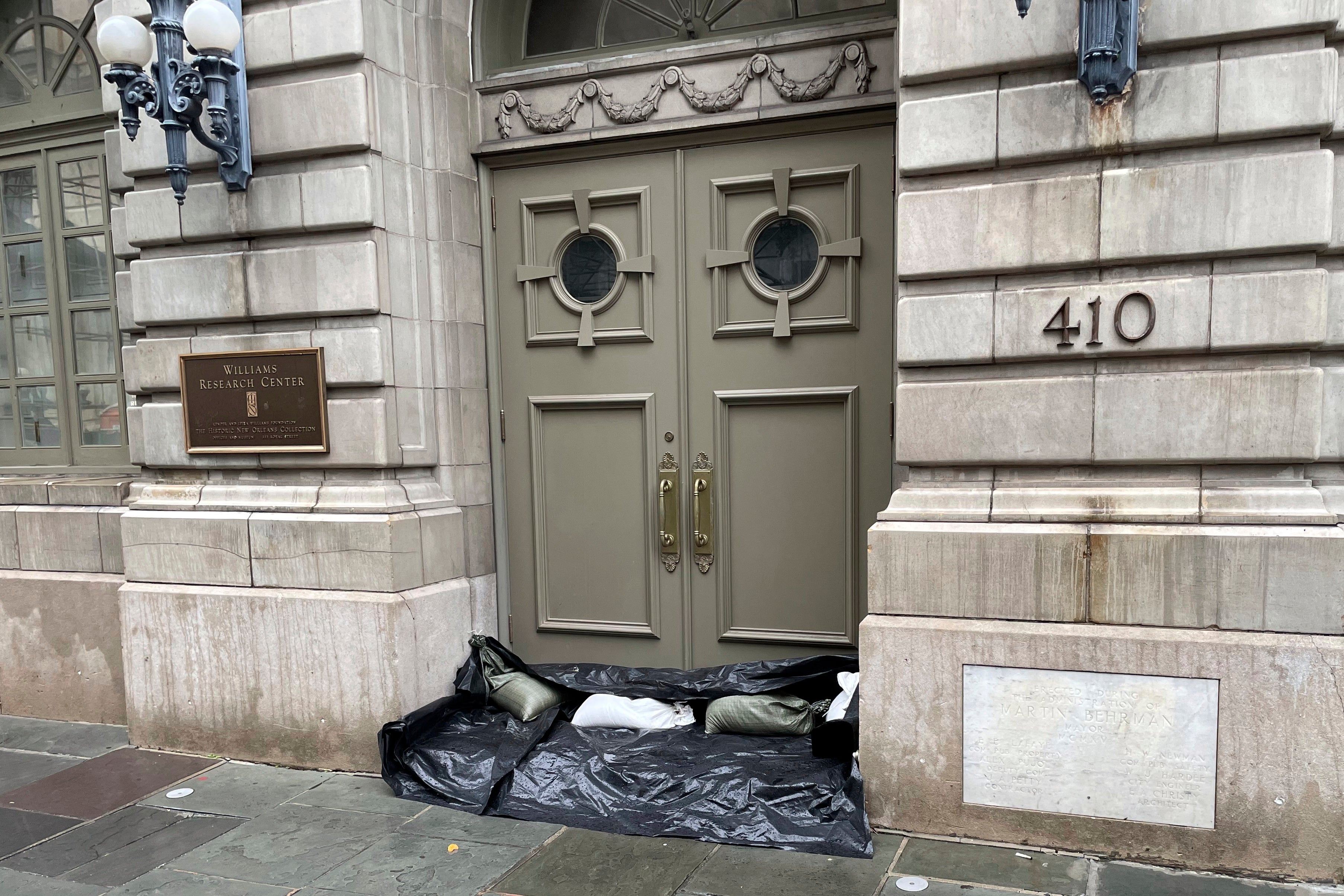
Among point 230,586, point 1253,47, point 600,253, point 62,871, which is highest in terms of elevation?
point 1253,47

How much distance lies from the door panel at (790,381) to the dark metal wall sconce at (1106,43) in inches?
51.7

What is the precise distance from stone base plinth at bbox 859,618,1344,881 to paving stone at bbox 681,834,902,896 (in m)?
0.39

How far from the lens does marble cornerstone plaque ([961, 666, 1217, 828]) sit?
13.0 ft

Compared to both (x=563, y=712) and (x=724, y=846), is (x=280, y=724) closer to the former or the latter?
(x=563, y=712)

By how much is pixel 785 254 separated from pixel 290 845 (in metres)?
3.98

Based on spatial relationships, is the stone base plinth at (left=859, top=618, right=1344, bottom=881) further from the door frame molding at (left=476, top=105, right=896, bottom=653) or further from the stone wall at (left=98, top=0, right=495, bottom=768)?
the stone wall at (left=98, top=0, right=495, bottom=768)

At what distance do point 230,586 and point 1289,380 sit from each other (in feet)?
18.4

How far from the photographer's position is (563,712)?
551cm

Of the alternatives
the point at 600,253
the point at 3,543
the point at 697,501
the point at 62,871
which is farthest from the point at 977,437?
the point at 3,543

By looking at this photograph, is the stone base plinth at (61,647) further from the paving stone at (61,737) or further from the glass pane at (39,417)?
the glass pane at (39,417)

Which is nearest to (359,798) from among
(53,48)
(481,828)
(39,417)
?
(481,828)

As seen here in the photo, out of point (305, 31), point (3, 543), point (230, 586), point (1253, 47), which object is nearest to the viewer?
point (1253, 47)

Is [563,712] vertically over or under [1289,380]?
under

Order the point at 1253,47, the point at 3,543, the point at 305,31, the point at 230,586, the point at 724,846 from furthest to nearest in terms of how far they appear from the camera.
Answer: the point at 3,543
the point at 230,586
the point at 305,31
the point at 724,846
the point at 1253,47
